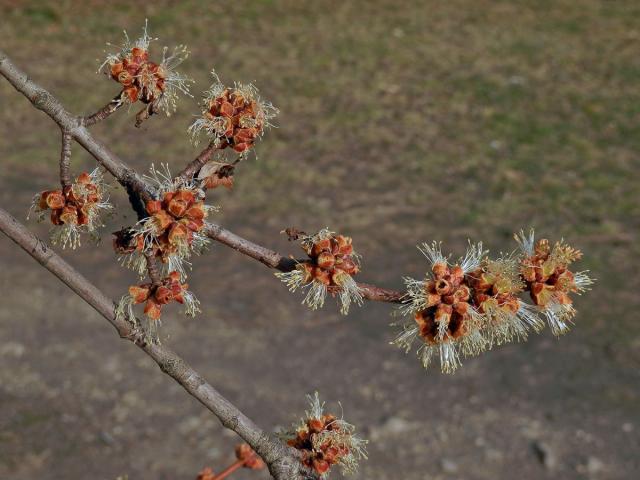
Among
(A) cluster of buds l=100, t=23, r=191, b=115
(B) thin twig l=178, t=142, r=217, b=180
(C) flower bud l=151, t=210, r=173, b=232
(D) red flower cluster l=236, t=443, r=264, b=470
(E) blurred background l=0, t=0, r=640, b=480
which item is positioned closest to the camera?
(C) flower bud l=151, t=210, r=173, b=232

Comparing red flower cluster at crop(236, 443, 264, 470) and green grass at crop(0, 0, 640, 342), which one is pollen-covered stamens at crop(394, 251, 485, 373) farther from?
green grass at crop(0, 0, 640, 342)

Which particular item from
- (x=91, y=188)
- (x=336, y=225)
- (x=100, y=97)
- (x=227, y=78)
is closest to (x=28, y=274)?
(x=336, y=225)

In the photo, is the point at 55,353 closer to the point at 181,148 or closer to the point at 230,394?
the point at 230,394

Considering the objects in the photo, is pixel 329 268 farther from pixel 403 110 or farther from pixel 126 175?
pixel 403 110

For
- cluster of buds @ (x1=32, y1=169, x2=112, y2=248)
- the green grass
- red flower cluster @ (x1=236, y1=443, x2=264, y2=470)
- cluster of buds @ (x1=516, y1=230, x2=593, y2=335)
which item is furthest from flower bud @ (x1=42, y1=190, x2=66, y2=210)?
the green grass

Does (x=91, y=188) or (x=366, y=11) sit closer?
(x=91, y=188)

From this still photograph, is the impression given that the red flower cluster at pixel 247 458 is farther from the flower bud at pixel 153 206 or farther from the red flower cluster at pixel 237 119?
the flower bud at pixel 153 206

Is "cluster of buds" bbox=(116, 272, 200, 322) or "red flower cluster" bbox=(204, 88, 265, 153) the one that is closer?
"cluster of buds" bbox=(116, 272, 200, 322)
